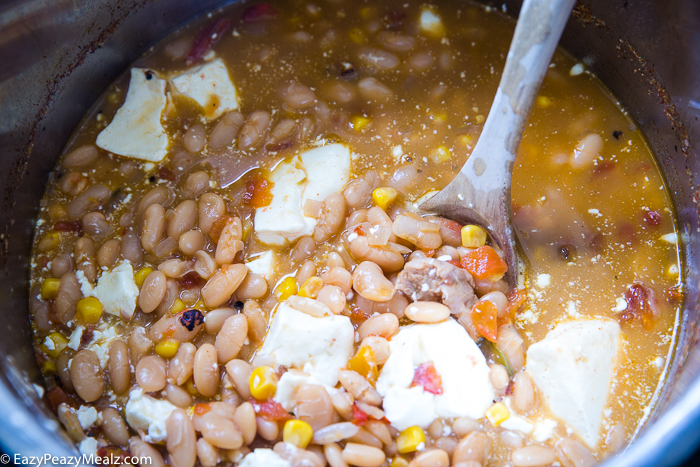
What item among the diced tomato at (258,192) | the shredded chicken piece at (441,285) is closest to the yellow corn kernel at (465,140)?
the shredded chicken piece at (441,285)

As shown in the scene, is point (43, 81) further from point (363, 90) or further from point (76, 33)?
point (363, 90)

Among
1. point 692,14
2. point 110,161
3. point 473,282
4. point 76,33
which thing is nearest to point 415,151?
point 473,282

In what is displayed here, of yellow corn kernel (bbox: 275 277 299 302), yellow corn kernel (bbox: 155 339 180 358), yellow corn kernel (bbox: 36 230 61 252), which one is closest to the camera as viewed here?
yellow corn kernel (bbox: 155 339 180 358)

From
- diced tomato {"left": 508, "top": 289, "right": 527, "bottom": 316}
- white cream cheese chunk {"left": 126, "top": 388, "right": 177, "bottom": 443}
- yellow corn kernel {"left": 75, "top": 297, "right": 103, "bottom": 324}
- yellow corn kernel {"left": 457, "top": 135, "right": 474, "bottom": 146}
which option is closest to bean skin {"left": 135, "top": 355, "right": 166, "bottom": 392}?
white cream cheese chunk {"left": 126, "top": 388, "right": 177, "bottom": 443}

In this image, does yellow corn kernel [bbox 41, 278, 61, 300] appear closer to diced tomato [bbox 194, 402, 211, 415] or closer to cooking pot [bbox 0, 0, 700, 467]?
cooking pot [bbox 0, 0, 700, 467]

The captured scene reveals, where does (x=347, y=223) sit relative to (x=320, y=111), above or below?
below

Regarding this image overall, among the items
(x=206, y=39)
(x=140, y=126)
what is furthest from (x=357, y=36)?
(x=140, y=126)

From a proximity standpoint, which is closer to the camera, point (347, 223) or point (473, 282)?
point (473, 282)
